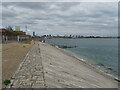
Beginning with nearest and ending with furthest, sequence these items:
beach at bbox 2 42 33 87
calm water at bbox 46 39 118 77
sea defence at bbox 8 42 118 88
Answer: sea defence at bbox 8 42 118 88 → beach at bbox 2 42 33 87 → calm water at bbox 46 39 118 77

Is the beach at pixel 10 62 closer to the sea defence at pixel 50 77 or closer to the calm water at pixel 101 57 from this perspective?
the sea defence at pixel 50 77

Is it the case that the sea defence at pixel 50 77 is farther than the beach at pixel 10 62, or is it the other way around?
the beach at pixel 10 62

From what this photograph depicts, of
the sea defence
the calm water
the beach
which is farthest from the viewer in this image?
the calm water

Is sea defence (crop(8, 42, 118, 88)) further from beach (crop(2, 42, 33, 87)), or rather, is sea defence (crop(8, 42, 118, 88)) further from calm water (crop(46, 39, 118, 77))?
calm water (crop(46, 39, 118, 77))

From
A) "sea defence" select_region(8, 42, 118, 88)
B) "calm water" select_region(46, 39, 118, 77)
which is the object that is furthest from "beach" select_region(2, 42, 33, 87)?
"calm water" select_region(46, 39, 118, 77)

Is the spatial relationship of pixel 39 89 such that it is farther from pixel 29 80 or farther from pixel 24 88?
pixel 29 80

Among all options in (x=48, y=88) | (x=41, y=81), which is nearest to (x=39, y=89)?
(x=48, y=88)

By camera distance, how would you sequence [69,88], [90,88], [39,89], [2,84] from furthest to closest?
[90,88]
[69,88]
[2,84]
[39,89]

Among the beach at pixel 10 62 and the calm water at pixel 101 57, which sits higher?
the beach at pixel 10 62

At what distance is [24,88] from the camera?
21.5 ft

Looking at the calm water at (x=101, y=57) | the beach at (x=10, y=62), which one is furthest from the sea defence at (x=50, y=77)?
the calm water at (x=101, y=57)

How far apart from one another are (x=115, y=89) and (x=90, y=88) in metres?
2.88

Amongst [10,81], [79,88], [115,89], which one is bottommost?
[115,89]

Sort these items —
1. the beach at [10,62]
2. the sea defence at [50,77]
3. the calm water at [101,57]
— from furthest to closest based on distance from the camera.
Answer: the calm water at [101,57] → the beach at [10,62] → the sea defence at [50,77]
